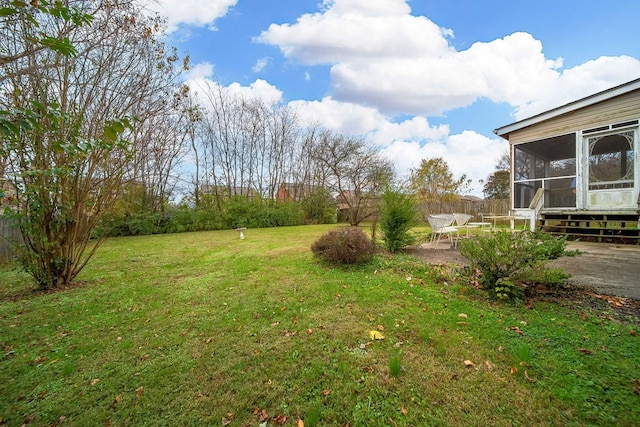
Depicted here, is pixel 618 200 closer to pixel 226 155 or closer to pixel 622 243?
pixel 622 243

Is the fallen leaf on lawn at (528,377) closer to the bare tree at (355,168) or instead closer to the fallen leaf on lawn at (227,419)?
the fallen leaf on lawn at (227,419)

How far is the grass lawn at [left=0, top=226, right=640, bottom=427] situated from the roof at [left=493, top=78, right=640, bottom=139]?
7323mm

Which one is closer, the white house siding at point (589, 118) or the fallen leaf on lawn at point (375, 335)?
the fallen leaf on lawn at point (375, 335)

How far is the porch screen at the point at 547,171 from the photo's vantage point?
830 centimetres

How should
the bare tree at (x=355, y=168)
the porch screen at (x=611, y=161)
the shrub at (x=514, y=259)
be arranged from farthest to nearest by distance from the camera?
the bare tree at (x=355, y=168) → the porch screen at (x=611, y=161) → the shrub at (x=514, y=259)

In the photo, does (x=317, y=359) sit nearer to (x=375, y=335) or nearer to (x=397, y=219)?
(x=375, y=335)

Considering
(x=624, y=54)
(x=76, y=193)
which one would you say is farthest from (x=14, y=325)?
(x=624, y=54)

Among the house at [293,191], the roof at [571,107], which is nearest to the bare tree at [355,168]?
the house at [293,191]

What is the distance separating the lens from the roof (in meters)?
6.57

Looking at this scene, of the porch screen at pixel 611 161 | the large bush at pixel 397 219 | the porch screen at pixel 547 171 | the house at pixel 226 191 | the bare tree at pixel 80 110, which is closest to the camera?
the bare tree at pixel 80 110

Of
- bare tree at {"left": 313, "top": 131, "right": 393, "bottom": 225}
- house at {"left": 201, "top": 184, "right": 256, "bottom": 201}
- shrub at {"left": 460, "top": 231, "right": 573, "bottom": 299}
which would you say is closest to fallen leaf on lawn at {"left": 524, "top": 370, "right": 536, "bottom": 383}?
shrub at {"left": 460, "top": 231, "right": 573, "bottom": 299}

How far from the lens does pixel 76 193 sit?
4344mm

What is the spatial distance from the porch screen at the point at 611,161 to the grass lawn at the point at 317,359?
714cm

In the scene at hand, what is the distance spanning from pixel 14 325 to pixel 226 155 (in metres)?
16.0
